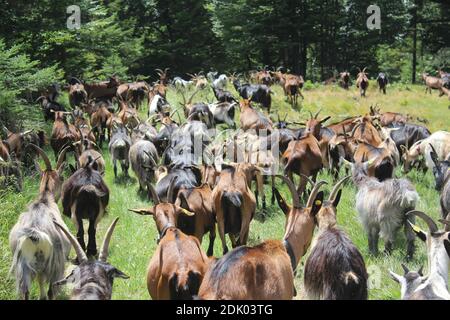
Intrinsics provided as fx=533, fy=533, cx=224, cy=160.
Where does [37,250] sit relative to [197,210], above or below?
above

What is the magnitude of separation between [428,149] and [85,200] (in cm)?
764

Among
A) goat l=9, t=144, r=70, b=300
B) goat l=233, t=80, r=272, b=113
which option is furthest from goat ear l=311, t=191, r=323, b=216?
goat l=233, t=80, r=272, b=113

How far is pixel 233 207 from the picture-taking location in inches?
285

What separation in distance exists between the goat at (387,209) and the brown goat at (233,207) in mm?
1603

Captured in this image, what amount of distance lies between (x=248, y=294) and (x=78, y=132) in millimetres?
9143

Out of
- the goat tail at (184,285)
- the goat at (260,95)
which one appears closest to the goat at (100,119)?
the goat at (260,95)

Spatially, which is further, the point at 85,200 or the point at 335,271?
the point at 85,200

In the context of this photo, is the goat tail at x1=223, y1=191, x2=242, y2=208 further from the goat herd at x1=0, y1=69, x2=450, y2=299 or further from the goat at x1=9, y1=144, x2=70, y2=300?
the goat at x1=9, y1=144, x2=70, y2=300

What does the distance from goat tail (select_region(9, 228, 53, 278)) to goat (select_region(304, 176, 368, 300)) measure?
2.82 meters

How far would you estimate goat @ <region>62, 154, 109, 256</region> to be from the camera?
7691 millimetres

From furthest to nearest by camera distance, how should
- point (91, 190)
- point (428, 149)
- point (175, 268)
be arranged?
point (428, 149)
point (91, 190)
point (175, 268)

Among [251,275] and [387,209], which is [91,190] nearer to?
[251,275]

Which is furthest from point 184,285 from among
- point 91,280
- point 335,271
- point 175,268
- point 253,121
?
point 253,121

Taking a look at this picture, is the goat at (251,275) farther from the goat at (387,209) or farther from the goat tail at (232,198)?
the goat at (387,209)
